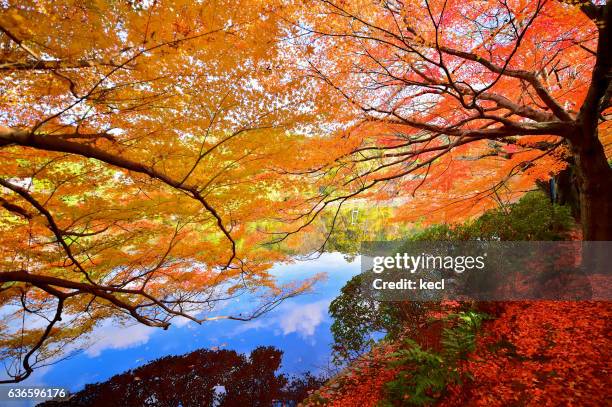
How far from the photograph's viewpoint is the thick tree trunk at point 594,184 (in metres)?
4.50

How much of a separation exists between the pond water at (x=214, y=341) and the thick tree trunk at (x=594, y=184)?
6.85 m

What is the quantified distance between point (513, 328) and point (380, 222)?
44.7 feet

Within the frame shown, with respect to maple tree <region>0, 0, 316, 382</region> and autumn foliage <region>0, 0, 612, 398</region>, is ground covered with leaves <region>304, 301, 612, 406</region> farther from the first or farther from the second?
maple tree <region>0, 0, 316, 382</region>

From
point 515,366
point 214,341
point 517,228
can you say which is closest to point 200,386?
point 214,341

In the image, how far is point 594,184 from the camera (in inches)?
188

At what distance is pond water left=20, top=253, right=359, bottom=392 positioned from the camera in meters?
8.18

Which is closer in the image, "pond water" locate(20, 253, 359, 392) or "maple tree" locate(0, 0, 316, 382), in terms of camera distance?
"maple tree" locate(0, 0, 316, 382)

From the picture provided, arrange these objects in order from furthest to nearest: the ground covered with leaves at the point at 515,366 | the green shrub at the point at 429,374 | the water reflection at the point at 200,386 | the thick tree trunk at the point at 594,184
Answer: the water reflection at the point at 200,386
the thick tree trunk at the point at 594,184
the green shrub at the point at 429,374
the ground covered with leaves at the point at 515,366

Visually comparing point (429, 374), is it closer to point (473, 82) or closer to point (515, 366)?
point (515, 366)

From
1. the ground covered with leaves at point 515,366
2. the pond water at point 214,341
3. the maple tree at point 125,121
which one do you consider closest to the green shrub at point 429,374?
the ground covered with leaves at point 515,366

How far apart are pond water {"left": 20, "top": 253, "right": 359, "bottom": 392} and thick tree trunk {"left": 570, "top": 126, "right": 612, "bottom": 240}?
685 centimetres

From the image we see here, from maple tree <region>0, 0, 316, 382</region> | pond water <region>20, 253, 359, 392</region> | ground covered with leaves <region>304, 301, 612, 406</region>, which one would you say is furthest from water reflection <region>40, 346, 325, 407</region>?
maple tree <region>0, 0, 316, 382</region>

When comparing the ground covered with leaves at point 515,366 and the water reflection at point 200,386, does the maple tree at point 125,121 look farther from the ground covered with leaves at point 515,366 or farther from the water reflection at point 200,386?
the ground covered with leaves at point 515,366

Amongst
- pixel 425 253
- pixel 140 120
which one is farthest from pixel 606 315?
pixel 140 120
